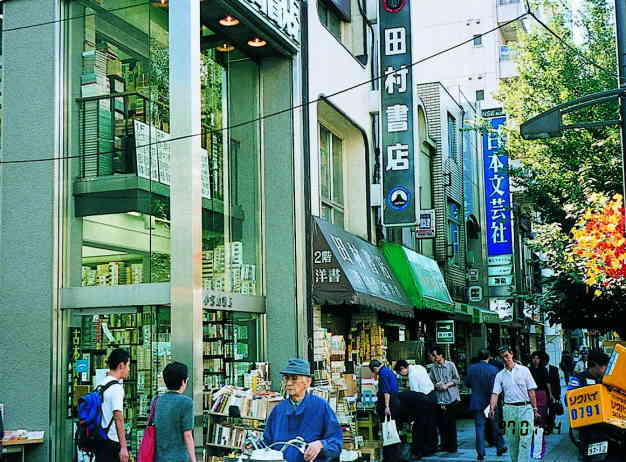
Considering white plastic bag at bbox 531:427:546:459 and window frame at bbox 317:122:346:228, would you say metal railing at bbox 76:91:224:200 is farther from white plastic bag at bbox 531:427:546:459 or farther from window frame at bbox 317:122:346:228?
white plastic bag at bbox 531:427:546:459

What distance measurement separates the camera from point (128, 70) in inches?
530

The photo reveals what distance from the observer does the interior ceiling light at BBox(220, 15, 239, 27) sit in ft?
48.2

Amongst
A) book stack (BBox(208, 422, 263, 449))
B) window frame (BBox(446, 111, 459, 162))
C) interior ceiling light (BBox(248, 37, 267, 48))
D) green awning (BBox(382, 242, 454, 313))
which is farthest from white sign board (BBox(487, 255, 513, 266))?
book stack (BBox(208, 422, 263, 449))

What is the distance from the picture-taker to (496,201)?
3164 cm

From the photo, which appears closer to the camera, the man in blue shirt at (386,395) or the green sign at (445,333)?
the man in blue shirt at (386,395)

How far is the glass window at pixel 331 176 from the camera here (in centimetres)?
1927

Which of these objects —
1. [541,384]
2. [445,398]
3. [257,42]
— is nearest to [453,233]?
[541,384]

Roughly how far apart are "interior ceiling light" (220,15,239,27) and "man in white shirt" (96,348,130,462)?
733cm

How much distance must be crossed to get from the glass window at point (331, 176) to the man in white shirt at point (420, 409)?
13.1 feet

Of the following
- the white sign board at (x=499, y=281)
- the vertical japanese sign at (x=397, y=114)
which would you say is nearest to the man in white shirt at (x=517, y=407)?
the vertical japanese sign at (x=397, y=114)

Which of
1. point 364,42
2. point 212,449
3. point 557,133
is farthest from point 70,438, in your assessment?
point 364,42

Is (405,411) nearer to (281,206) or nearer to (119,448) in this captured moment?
(281,206)

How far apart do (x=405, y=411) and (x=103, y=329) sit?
20.2 feet

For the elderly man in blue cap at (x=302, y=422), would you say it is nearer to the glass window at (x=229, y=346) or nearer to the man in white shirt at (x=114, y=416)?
the man in white shirt at (x=114, y=416)
